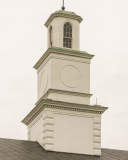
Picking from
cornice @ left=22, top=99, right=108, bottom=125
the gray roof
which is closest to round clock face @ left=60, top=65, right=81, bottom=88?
cornice @ left=22, top=99, right=108, bottom=125

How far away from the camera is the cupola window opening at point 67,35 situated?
140 ft

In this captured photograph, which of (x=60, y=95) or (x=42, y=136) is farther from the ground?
(x=60, y=95)

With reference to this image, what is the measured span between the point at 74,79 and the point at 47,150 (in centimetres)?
548

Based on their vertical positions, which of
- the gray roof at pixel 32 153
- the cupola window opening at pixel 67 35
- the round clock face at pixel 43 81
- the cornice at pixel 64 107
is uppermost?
the cupola window opening at pixel 67 35

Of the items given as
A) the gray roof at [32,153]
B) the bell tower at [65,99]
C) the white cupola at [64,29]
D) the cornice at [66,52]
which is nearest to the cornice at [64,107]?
the bell tower at [65,99]

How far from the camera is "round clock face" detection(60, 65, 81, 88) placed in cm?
4153

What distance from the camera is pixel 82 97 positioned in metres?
41.5

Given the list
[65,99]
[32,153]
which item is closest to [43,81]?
[65,99]

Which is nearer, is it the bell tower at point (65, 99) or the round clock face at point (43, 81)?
the bell tower at point (65, 99)

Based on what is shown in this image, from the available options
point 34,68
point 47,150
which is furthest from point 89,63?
point 47,150

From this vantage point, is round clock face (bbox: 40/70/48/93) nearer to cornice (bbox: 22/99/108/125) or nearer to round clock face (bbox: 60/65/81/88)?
round clock face (bbox: 60/65/81/88)

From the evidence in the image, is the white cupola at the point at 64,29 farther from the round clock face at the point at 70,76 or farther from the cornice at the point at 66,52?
the round clock face at the point at 70,76

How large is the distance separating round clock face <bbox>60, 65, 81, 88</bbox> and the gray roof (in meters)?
4.62

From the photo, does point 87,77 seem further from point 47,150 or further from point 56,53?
point 47,150
